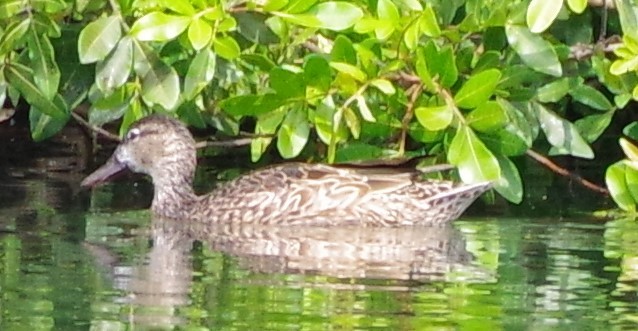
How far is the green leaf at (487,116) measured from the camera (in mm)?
10820

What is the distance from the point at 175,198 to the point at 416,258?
2.85 meters

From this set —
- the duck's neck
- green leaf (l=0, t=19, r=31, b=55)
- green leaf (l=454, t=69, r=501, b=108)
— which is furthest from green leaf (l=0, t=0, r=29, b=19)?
green leaf (l=454, t=69, r=501, b=108)

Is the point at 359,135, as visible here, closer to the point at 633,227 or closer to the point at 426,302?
the point at 633,227

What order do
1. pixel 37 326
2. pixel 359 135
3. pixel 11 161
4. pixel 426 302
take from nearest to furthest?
pixel 37 326 < pixel 426 302 < pixel 359 135 < pixel 11 161

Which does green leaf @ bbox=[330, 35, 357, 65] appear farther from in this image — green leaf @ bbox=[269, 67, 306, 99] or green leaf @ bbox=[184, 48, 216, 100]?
green leaf @ bbox=[184, 48, 216, 100]

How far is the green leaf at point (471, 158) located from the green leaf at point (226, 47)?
1.25 meters

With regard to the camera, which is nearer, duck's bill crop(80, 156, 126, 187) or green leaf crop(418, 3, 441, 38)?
green leaf crop(418, 3, 441, 38)

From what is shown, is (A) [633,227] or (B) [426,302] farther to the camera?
(A) [633,227]

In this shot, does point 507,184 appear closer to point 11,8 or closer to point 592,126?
point 592,126

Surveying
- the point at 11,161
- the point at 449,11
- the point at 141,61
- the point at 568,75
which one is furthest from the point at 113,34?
the point at 11,161

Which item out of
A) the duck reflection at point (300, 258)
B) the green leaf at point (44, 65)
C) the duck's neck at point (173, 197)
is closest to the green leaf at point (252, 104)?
the duck reflection at point (300, 258)

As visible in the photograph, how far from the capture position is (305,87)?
10914 mm

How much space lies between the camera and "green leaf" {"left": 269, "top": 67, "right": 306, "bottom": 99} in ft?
35.2

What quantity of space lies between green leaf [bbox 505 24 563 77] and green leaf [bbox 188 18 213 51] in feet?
5.49
